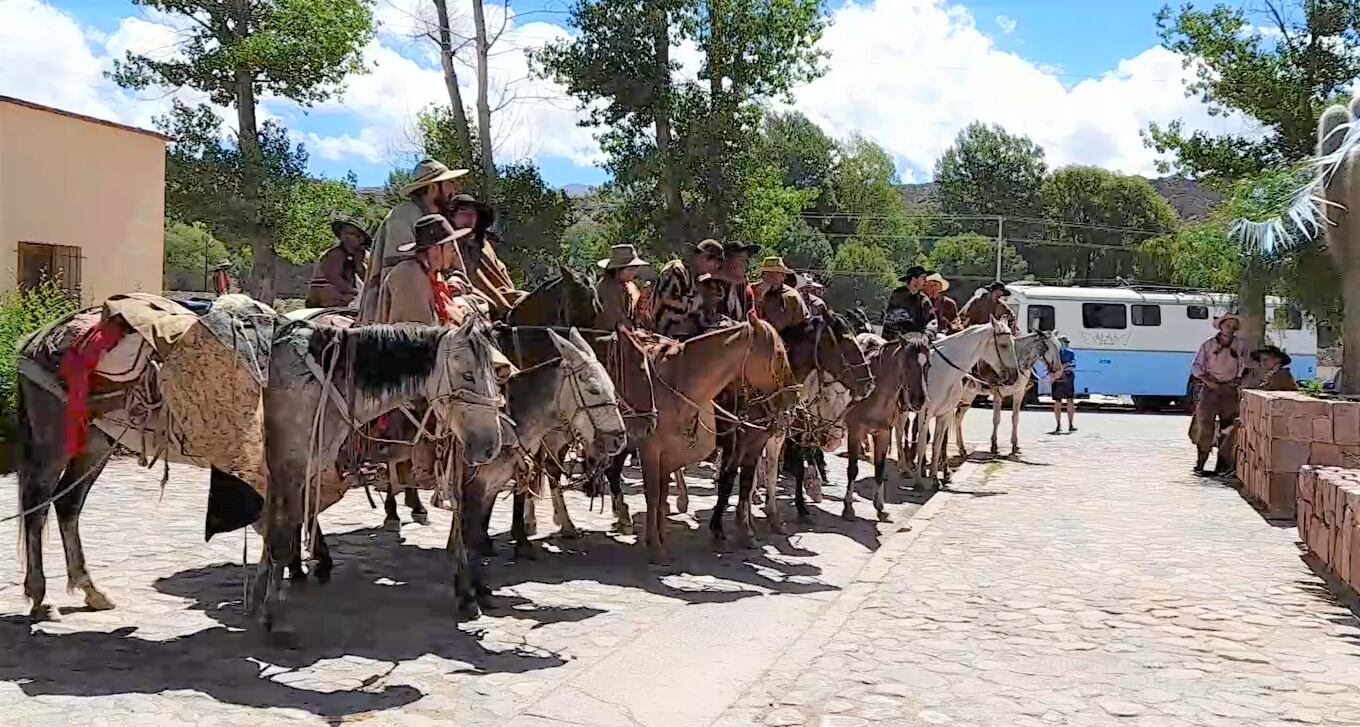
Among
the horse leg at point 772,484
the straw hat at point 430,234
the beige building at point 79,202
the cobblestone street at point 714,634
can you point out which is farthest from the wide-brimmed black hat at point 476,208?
the beige building at point 79,202

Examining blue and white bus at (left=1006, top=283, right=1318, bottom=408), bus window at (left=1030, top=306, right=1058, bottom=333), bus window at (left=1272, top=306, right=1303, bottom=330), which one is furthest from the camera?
bus window at (left=1030, top=306, right=1058, bottom=333)

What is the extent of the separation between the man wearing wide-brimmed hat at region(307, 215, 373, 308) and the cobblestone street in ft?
6.78

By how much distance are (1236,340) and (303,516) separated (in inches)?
542

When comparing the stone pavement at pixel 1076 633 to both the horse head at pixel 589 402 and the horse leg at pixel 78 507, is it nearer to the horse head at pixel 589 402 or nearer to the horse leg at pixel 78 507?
the horse head at pixel 589 402

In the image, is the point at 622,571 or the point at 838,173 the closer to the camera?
the point at 622,571

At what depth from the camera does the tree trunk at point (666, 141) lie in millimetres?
23438

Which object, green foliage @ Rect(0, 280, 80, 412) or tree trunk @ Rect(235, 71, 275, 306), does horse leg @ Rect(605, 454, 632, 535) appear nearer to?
green foliage @ Rect(0, 280, 80, 412)

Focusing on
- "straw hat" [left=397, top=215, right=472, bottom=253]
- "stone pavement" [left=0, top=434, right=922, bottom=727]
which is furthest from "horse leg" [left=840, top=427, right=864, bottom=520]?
"straw hat" [left=397, top=215, right=472, bottom=253]

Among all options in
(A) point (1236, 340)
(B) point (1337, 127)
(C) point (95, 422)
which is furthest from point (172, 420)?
(A) point (1236, 340)

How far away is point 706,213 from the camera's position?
24422 millimetres

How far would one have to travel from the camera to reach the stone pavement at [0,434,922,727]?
5.73 metres

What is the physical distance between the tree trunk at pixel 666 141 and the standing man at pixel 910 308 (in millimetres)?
9411

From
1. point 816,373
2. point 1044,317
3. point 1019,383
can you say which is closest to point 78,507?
point 816,373

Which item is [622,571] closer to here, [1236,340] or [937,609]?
[937,609]
